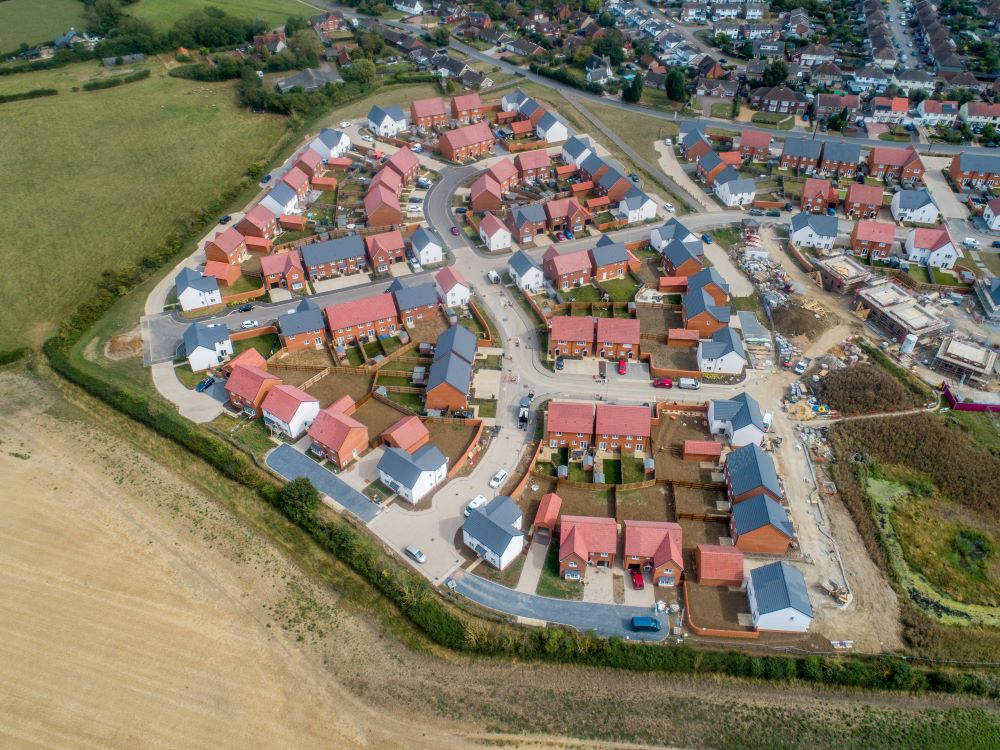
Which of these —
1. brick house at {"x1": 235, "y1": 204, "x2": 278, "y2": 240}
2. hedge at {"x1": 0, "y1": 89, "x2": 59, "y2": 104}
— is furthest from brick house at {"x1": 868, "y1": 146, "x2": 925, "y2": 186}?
hedge at {"x1": 0, "y1": 89, "x2": 59, "y2": 104}

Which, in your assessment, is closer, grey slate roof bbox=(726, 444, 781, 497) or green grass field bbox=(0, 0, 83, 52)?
grey slate roof bbox=(726, 444, 781, 497)

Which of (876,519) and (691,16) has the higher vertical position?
(691,16)

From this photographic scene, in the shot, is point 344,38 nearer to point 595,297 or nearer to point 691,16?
point 691,16

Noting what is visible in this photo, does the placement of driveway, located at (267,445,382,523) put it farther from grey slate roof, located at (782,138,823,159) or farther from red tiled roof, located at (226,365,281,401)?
grey slate roof, located at (782,138,823,159)

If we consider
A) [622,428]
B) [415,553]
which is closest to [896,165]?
[622,428]

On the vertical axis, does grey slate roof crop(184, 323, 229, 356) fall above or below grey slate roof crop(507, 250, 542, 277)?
below

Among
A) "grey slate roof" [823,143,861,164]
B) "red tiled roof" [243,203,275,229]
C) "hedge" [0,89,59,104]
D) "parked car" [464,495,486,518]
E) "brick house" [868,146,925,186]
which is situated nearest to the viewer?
"parked car" [464,495,486,518]

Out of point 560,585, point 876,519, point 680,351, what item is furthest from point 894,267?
point 560,585
